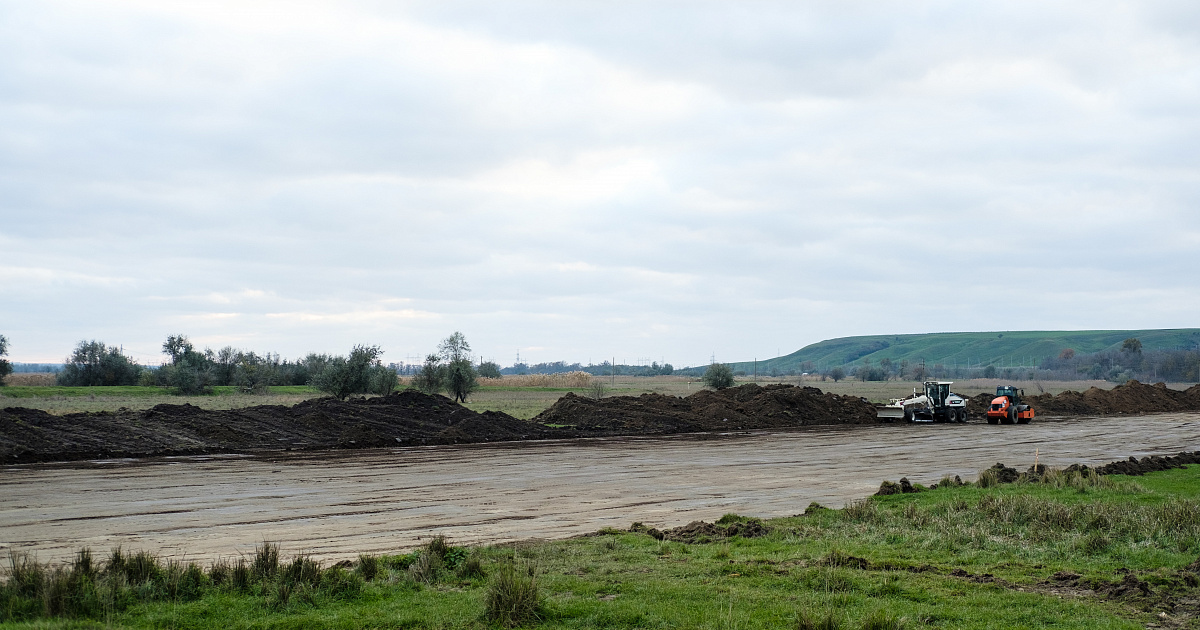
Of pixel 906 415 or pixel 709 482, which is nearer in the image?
pixel 709 482

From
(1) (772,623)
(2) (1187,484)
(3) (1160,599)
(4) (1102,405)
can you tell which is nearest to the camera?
(1) (772,623)

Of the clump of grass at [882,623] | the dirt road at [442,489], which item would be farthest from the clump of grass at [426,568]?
the clump of grass at [882,623]

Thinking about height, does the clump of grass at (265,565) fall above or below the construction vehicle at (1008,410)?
above

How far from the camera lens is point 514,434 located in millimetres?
38250

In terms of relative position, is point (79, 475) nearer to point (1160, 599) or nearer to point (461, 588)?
point (461, 588)

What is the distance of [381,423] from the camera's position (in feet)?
123

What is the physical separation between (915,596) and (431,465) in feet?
60.0

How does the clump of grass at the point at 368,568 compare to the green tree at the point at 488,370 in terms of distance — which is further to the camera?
the green tree at the point at 488,370

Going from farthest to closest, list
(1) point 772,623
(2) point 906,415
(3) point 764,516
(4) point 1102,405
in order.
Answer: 1. (4) point 1102,405
2. (2) point 906,415
3. (3) point 764,516
4. (1) point 772,623

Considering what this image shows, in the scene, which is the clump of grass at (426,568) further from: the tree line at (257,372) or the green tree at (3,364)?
the green tree at (3,364)

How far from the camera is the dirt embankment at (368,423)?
28.5 m

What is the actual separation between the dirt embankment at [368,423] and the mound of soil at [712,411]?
0.21 feet

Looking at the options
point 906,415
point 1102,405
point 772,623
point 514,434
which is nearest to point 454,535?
point 772,623

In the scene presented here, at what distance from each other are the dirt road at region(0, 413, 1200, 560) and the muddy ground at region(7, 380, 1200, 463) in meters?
2.61
